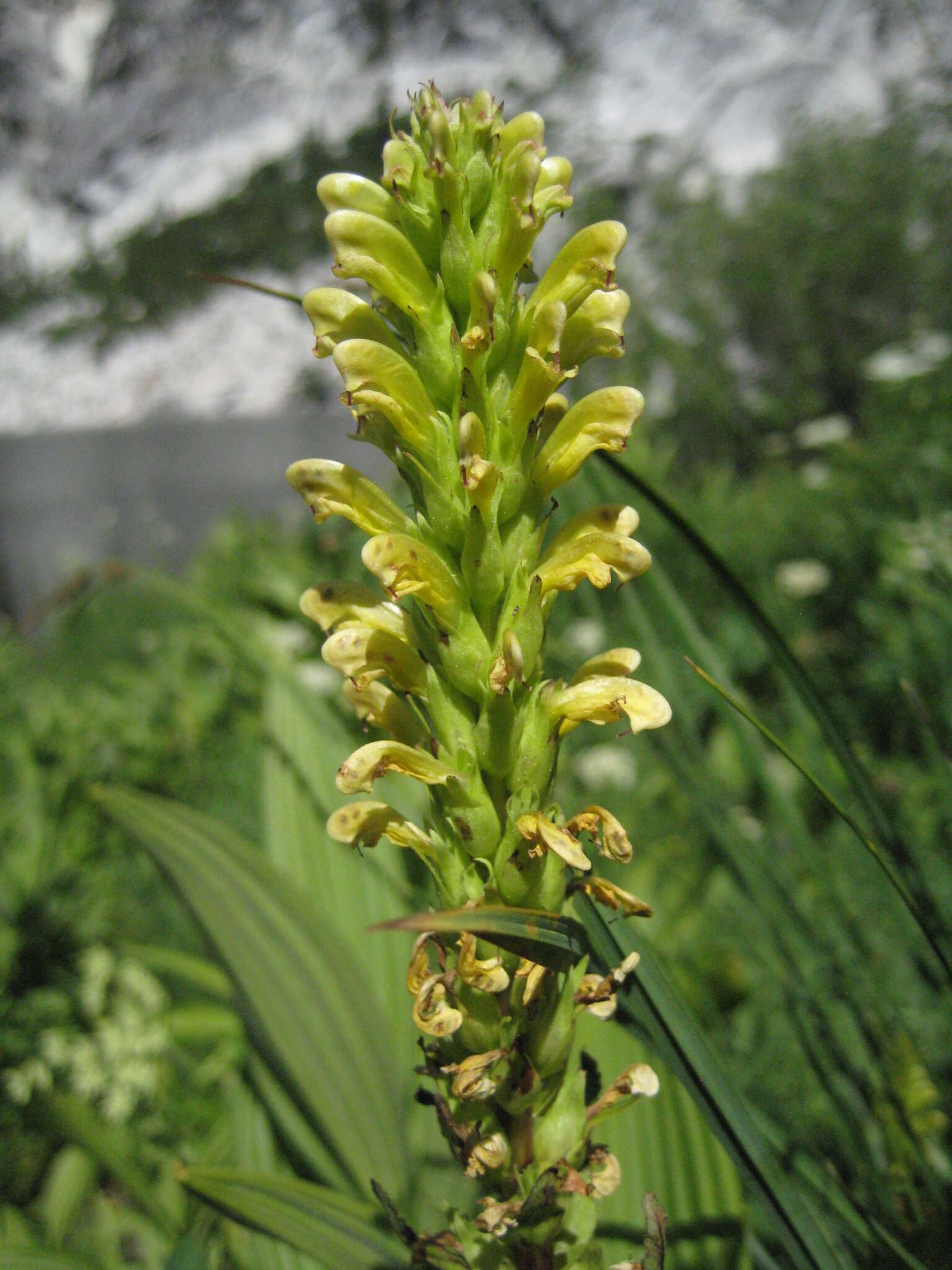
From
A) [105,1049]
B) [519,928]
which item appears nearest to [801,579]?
[105,1049]

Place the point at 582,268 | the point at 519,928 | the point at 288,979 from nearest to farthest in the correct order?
1. the point at 519,928
2. the point at 582,268
3. the point at 288,979

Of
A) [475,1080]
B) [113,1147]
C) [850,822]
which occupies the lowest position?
[113,1147]

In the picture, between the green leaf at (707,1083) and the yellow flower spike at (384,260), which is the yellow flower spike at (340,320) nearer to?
the yellow flower spike at (384,260)

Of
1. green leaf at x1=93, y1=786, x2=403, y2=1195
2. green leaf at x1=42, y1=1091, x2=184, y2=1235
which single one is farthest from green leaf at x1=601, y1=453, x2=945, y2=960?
green leaf at x1=42, y1=1091, x2=184, y2=1235

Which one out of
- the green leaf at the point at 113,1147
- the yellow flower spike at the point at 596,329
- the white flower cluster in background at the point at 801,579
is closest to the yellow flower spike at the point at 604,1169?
the yellow flower spike at the point at 596,329

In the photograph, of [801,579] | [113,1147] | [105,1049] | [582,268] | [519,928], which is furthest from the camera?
[801,579]

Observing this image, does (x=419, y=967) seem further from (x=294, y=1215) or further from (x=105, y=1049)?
(x=105, y=1049)

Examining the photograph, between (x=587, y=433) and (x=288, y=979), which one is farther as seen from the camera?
(x=288, y=979)

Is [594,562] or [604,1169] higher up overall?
[594,562]
